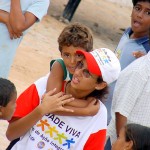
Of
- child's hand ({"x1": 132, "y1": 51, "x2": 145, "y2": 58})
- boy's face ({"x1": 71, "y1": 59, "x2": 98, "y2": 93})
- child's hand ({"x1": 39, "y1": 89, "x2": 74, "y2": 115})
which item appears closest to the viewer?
child's hand ({"x1": 39, "y1": 89, "x2": 74, "y2": 115})

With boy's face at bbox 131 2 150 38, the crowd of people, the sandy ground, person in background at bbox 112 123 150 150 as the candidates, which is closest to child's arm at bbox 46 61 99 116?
the crowd of people

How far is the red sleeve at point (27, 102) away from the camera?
2809 mm

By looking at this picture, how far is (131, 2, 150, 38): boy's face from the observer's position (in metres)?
3.68

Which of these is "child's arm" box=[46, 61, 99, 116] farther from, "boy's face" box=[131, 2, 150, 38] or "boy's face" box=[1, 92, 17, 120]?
"boy's face" box=[131, 2, 150, 38]

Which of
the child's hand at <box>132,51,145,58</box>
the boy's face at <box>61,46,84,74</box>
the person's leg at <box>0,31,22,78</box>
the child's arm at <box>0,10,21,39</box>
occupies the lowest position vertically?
the person's leg at <box>0,31,22,78</box>

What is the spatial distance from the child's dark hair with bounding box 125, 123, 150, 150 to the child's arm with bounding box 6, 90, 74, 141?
15.1 inches

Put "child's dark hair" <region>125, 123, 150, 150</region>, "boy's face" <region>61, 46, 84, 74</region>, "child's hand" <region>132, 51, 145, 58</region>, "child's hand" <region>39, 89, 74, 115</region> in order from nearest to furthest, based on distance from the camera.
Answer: "child's dark hair" <region>125, 123, 150, 150</region> → "child's hand" <region>39, 89, 74, 115</region> → "boy's face" <region>61, 46, 84, 74</region> → "child's hand" <region>132, 51, 145, 58</region>

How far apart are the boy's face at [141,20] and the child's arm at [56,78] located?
93cm

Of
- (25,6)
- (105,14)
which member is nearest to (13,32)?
(25,6)

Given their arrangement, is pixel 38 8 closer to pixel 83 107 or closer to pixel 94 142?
pixel 83 107

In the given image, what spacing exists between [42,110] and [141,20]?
4.27 ft

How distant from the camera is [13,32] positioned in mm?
3678

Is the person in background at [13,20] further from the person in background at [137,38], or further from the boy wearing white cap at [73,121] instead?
the boy wearing white cap at [73,121]

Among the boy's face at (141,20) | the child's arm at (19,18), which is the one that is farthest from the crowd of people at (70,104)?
the child's arm at (19,18)
